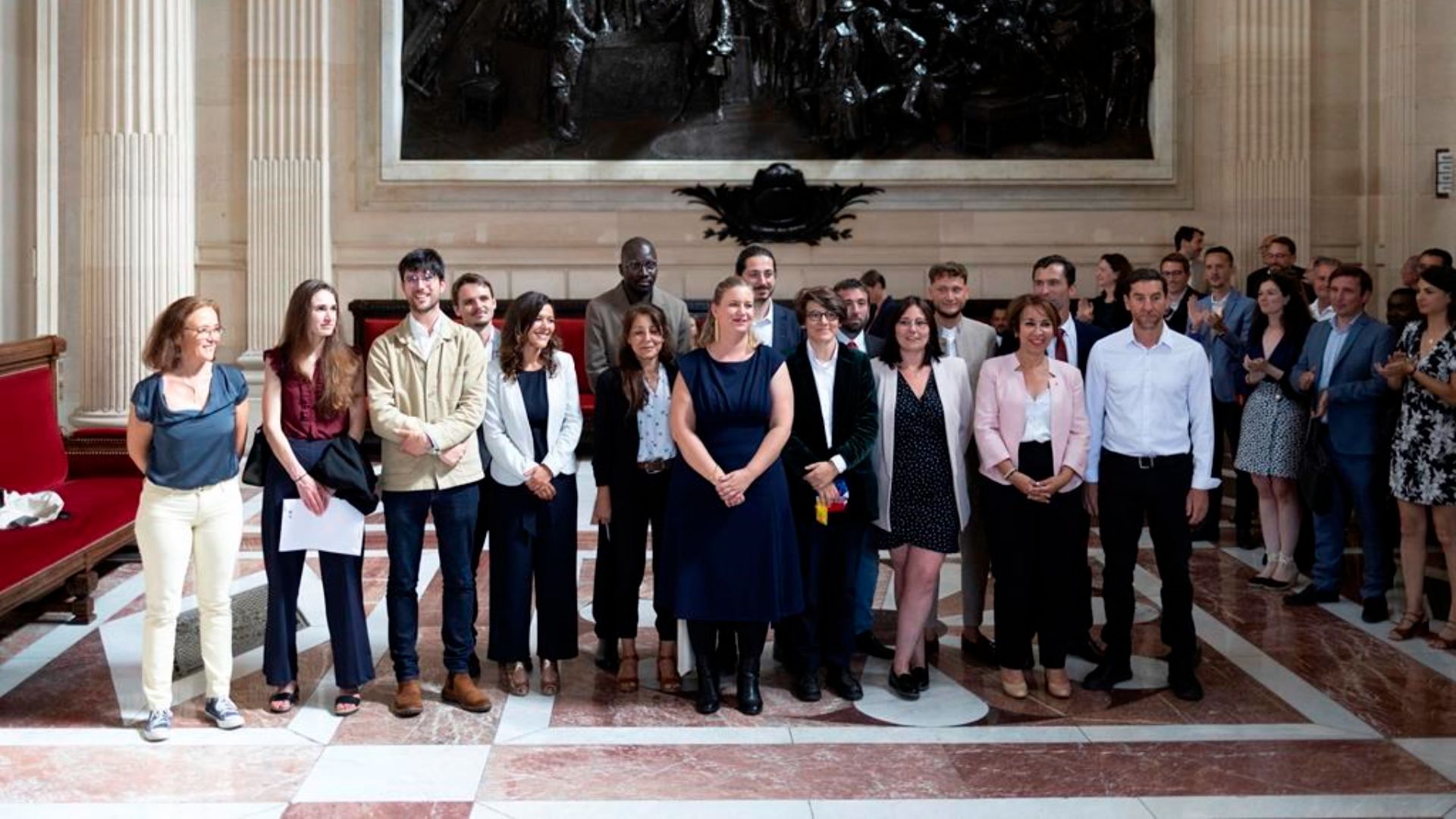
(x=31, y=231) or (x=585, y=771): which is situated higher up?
(x=31, y=231)

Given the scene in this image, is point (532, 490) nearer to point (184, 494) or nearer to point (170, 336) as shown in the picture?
point (184, 494)

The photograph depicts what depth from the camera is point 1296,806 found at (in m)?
4.84

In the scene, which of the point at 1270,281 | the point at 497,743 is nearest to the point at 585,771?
the point at 497,743

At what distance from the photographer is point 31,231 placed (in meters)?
12.8

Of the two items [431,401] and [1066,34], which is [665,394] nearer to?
[431,401]

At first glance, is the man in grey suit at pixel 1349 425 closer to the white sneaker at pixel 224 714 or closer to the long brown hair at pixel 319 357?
the long brown hair at pixel 319 357

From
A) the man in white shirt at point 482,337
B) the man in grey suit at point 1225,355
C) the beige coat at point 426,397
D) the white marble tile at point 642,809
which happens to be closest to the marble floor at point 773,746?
the white marble tile at point 642,809

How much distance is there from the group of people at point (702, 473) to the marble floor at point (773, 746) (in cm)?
18

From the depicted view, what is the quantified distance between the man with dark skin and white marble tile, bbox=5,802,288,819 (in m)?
2.43

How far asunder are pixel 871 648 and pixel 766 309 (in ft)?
5.33

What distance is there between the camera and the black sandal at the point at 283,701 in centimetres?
582

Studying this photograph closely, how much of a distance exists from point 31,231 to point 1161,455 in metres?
10.5

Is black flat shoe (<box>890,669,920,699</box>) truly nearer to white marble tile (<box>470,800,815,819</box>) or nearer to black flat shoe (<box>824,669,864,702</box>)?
black flat shoe (<box>824,669,864,702</box>)

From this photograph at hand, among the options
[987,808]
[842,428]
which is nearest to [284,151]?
[842,428]
